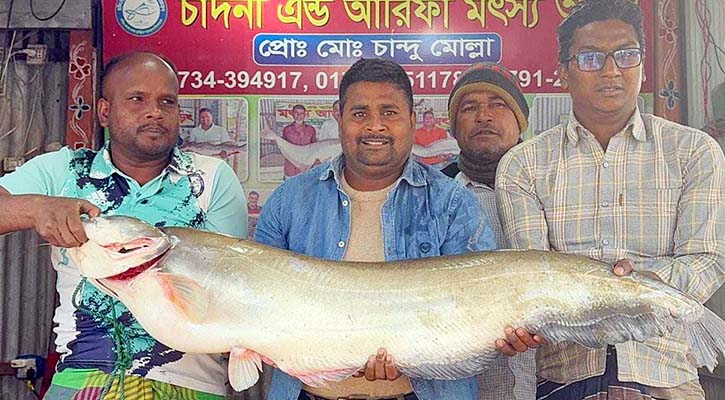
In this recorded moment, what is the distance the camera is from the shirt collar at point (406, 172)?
3.14 metres

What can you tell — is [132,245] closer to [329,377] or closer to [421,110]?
[329,377]

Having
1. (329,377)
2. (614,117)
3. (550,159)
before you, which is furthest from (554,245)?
(329,377)

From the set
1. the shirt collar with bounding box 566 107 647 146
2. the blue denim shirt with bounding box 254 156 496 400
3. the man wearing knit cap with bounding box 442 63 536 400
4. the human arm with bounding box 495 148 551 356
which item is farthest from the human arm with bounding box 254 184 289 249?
the shirt collar with bounding box 566 107 647 146

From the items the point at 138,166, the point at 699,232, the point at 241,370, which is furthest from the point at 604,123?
the point at 138,166

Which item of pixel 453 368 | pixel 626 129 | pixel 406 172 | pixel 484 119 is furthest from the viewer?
pixel 484 119

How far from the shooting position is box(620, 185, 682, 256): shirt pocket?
3.13 m

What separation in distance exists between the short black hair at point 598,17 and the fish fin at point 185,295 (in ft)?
6.12

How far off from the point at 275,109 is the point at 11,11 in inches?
59.4

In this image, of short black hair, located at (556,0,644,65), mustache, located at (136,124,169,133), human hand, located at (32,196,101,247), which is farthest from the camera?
short black hair, located at (556,0,644,65)

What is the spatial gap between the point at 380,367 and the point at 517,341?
1.62 feet

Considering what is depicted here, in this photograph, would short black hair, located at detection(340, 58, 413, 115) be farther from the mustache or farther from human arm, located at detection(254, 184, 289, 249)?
the mustache

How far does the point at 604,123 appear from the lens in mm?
3361

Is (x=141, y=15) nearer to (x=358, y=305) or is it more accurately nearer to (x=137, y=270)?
(x=137, y=270)

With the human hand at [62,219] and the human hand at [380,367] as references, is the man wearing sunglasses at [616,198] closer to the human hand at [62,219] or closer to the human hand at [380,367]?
the human hand at [380,367]
